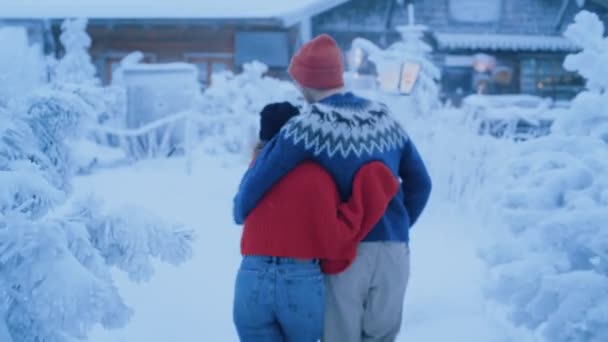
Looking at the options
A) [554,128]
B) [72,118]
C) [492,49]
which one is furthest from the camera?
[492,49]

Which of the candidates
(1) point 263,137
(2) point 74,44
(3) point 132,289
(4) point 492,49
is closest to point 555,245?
(1) point 263,137

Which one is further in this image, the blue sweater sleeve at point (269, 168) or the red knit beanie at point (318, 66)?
the red knit beanie at point (318, 66)

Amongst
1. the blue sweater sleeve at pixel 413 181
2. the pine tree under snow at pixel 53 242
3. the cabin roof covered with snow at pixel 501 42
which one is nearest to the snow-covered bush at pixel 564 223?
the blue sweater sleeve at pixel 413 181

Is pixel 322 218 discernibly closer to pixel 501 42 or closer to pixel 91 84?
pixel 91 84

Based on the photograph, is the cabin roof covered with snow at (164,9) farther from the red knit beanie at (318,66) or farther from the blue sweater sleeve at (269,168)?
the blue sweater sleeve at (269,168)

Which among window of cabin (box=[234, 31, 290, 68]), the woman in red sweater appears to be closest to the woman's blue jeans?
the woman in red sweater

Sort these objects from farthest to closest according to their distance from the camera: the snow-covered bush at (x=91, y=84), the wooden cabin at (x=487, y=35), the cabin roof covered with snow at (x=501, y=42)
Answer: the wooden cabin at (x=487, y=35)
the cabin roof covered with snow at (x=501, y=42)
the snow-covered bush at (x=91, y=84)

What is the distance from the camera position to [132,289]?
12.8ft

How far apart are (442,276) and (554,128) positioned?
4.76 ft

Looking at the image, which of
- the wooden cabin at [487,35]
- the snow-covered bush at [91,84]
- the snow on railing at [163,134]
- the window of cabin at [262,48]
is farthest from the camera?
the wooden cabin at [487,35]

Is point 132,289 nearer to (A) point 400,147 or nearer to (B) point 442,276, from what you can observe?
(B) point 442,276

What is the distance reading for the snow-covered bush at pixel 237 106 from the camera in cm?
991

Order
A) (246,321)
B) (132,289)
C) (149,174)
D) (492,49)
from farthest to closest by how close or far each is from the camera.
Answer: (492,49) < (149,174) < (132,289) < (246,321)

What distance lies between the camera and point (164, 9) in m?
15.2
